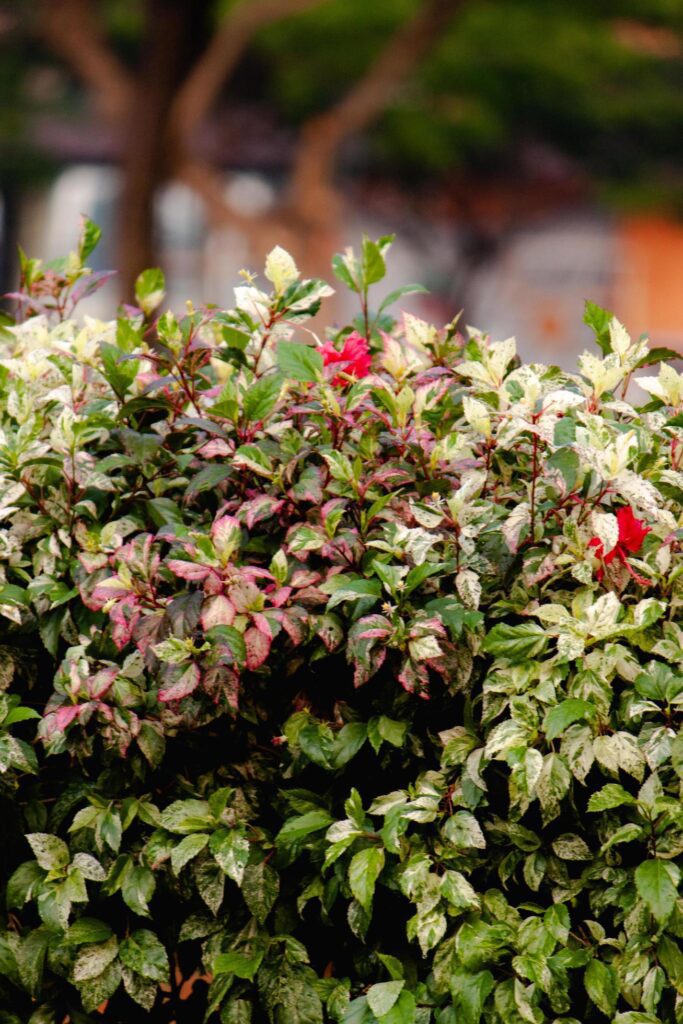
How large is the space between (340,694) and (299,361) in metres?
0.53

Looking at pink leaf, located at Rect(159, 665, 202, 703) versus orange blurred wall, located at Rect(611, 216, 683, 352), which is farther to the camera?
orange blurred wall, located at Rect(611, 216, 683, 352)

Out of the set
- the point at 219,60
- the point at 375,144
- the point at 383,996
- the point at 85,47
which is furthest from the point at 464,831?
the point at 375,144

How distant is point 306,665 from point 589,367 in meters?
0.65

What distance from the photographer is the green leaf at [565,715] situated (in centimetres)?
186

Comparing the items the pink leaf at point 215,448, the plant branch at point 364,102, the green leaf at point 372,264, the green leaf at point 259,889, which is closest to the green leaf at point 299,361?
the pink leaf at point 215,448

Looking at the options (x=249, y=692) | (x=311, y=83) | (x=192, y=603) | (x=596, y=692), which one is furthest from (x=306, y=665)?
(x=311, y=83)

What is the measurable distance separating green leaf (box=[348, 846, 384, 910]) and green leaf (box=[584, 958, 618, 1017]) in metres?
0.33

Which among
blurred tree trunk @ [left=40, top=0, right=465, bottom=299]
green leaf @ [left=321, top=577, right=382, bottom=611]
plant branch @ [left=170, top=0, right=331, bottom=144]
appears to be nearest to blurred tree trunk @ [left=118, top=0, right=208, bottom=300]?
blurred tree trunk @ [left=40, top=0, right=465, bottom=299]

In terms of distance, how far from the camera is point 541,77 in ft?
57.1

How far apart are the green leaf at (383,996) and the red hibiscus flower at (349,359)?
37.8 inches

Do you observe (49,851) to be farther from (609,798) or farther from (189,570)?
(609,798)

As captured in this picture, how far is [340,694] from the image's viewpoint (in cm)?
212

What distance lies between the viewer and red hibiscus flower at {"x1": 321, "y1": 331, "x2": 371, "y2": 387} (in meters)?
2.29

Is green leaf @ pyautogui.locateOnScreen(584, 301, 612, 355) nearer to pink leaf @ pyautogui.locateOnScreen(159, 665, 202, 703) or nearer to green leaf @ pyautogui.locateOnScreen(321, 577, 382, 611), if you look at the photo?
green leaf @ pyautogui.locateOnScreen(321, 577, 382, 611)
